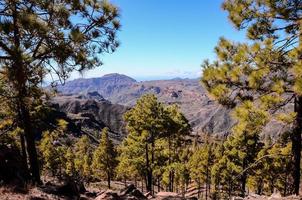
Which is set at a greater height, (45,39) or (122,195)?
(45,39)

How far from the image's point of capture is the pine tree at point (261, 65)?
1132 centimetres

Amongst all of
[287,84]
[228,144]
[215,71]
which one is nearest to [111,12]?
[215,71]

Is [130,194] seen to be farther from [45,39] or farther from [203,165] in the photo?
[203,165]

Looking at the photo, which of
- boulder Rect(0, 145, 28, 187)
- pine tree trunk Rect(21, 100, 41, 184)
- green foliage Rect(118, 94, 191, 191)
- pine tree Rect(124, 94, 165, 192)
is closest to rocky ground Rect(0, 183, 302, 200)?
boulder Rect(0, 145, 28, 187)

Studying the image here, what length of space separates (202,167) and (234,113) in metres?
46.9

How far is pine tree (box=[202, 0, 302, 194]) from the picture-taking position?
11.3 metres

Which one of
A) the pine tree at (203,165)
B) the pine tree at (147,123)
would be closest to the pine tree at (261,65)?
the pine tree at (147,123)

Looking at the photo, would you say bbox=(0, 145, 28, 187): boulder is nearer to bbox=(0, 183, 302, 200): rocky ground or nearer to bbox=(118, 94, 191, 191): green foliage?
bbox=(0, 183, 302, 200): rocky ground

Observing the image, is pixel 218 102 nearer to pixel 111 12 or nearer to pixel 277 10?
pixel 277 10

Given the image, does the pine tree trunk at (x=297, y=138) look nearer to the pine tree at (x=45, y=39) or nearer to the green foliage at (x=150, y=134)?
the pine tree at (x=45, y=39)

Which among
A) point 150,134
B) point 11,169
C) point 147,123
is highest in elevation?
point 147,123

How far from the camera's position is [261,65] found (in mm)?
11664

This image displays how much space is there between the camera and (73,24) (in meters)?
13.1

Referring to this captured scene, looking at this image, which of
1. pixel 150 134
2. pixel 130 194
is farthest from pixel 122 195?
pixel 150 134
